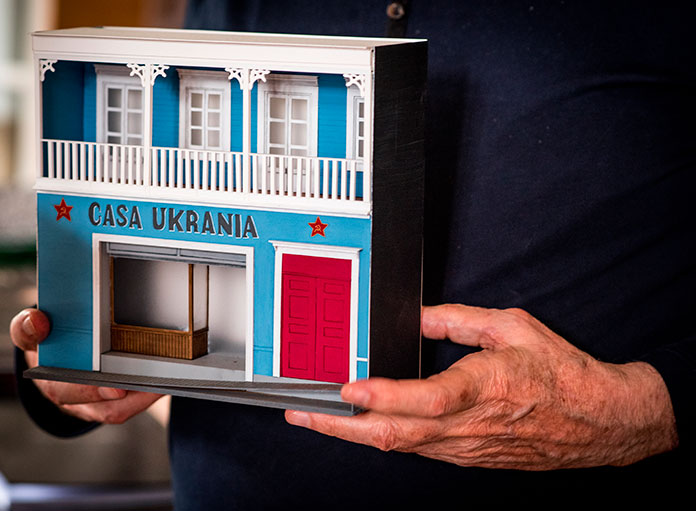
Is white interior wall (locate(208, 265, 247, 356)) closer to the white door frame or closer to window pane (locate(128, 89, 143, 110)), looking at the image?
the white door frame

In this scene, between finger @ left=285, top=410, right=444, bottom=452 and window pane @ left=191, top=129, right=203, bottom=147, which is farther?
window pane @ left=191, top=129, right=203, bottom=147

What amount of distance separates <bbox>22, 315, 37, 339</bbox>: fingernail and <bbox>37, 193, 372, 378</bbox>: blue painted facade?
25 millimetres

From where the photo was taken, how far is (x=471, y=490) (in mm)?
1485

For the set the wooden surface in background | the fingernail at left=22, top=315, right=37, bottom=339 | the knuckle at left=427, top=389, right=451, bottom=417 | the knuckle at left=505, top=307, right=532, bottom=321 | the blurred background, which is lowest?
the blurred background

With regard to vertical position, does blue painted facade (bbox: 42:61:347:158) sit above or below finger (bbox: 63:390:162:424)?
above

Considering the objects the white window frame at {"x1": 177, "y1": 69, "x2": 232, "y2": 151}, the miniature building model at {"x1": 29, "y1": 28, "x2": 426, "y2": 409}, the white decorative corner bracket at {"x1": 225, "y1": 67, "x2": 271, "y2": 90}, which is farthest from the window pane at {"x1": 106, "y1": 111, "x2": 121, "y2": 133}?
the white decorative corner bracket at {"x1": 225, "y1": 67, "x2": 271, "y2": 90}

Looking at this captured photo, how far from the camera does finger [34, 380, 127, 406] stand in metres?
1.48

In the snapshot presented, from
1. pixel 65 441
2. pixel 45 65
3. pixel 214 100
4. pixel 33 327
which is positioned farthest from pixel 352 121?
pixel 65 441

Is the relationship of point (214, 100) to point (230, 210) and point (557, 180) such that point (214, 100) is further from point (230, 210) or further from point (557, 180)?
point (557, 180)

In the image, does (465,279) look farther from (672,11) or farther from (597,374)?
(672,11)

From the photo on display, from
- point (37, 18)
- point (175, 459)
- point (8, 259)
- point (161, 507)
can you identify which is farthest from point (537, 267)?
point (37, 18)

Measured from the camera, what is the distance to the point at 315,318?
4.09 feet

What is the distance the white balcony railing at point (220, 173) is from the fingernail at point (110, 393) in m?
0.38

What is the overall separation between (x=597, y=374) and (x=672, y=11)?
1.94 feet
